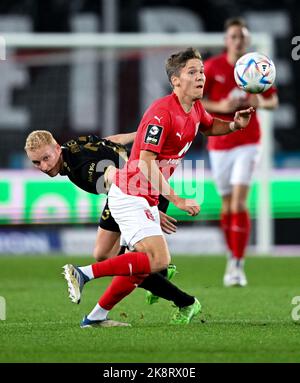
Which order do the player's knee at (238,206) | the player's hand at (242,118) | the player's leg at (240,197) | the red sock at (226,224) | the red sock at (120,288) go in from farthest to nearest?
1. the red sock at (226,224)
2. the player's knee at (238,206)
3. the player's leg at (240,197)
4. the player's hand at (242,118)
5. the red sock at (120,288)

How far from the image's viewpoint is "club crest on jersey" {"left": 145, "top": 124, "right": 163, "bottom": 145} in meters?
6.55

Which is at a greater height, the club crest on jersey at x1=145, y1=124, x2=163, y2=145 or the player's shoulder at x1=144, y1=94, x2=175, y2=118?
the player's shoulder at x1=144, y1=94, x2=175, y2=118

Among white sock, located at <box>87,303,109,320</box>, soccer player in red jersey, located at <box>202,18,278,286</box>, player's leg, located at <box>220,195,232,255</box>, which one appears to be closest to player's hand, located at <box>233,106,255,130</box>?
white sock, located at <box>87,303,109,320</box>

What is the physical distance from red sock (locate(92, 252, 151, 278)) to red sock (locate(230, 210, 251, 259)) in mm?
3860

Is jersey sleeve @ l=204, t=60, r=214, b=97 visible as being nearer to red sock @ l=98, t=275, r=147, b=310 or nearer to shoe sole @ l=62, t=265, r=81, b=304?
red sock @ l=98, t=275, r=147, b=310

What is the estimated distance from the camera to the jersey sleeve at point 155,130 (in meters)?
6.55

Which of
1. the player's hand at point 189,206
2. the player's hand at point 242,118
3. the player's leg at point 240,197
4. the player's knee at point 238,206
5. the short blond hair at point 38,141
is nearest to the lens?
the player's hand at point 189,206

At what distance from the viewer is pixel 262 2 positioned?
661 inches

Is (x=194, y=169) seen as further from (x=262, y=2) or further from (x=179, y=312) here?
(x=179, y=312)

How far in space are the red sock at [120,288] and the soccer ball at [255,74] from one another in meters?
1.49

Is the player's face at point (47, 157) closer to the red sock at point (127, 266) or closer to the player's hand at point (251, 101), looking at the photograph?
the red sock at point (127, 266)

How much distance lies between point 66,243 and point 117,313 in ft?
22.6

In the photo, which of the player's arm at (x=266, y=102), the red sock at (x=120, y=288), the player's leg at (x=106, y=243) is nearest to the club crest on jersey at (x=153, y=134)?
the red sock at (x=120, y=288)

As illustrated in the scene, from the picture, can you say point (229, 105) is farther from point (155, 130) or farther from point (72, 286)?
point (72, 286)
